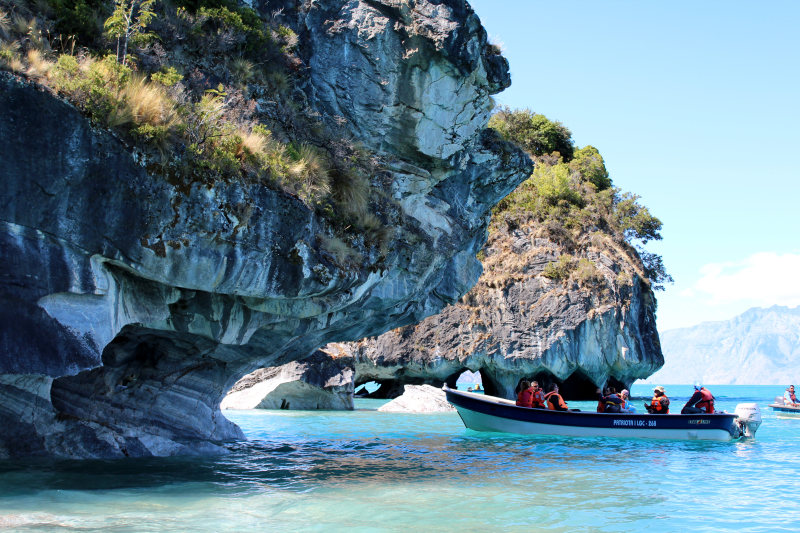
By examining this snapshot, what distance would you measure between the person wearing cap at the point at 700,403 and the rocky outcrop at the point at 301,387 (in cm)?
1605

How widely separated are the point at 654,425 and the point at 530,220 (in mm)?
25975

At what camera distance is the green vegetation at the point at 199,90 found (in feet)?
34.5

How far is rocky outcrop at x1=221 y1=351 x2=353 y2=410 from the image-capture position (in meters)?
31.8

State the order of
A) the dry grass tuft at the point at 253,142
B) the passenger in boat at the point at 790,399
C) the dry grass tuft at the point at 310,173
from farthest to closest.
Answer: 1. the passenger in boat at the point at 790,399
2. the dry grass tuft at the point at 310,173
3. the dry grass tuft at the point at 253,142

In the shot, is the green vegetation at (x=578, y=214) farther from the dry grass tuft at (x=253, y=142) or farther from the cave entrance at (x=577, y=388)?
the dry grass tuft at (x=253, y=142)

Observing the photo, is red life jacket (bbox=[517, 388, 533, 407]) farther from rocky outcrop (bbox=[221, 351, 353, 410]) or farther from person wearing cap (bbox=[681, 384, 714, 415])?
rocky outcrop (bbox=[221, 351, 353, 410])

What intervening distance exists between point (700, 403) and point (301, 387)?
58.5 ft

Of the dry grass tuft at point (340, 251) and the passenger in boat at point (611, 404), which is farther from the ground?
the dry grass tuft at point (340, 251)

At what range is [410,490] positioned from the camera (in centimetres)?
1111

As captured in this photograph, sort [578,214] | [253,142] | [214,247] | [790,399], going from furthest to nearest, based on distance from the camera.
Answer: [578,214]
[790,399]
[253,142]
[214,247]

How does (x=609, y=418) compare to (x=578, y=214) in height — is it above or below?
below

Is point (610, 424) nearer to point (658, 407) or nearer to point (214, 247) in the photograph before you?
point (658, 407)

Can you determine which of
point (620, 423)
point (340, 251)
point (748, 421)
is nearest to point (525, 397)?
point (620, 423)

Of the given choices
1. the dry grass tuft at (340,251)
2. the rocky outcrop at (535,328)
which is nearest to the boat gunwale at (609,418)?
the dry grass tuft at (340,251)
